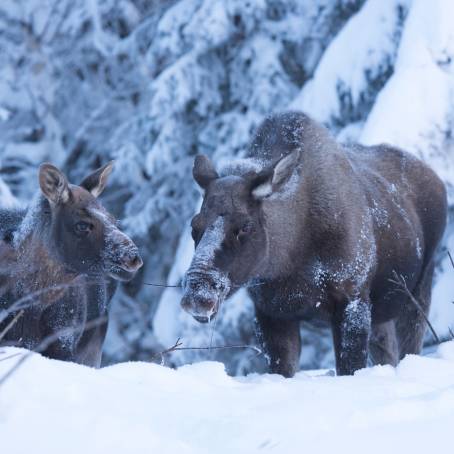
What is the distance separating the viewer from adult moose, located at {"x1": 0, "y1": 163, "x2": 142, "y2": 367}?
224 inches

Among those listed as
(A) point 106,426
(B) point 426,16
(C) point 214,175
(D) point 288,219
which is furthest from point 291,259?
(B) point 426,16

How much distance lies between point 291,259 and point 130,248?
3.35ft

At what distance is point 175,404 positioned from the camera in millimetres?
3383

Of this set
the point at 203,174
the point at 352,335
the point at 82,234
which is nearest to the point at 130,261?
the point at 82,234

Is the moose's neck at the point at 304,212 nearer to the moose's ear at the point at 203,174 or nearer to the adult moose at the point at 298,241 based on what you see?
the adult moose at the point at 298,241

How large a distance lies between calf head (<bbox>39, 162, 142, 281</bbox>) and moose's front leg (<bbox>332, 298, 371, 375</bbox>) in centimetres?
134

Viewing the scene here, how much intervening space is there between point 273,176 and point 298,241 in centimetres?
49

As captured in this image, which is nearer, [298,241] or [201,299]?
[201,299]

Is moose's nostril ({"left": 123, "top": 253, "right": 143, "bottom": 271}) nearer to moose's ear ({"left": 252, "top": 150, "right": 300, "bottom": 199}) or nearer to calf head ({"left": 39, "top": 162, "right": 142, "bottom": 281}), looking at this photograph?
calf head ({"left": 39, "top": 162, "right": 142, "bottom": 281})

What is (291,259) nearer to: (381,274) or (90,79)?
(381,274)

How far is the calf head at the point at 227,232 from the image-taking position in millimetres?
5090

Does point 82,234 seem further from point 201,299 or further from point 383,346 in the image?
point 383,346

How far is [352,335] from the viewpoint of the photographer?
5.85 m

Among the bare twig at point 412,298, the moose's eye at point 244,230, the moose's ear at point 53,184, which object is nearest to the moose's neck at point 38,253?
the moose's ear at point 53,184
